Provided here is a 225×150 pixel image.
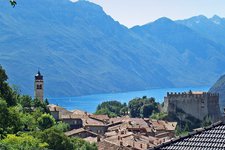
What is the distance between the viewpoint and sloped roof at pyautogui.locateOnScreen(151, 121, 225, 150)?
1108 centimetres

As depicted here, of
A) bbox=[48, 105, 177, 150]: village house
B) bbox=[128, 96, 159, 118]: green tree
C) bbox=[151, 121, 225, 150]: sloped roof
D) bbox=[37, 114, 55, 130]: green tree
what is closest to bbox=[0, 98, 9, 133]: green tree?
bbox=[37, 114, 55, 130]: green tree

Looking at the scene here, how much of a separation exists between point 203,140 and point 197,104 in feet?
303

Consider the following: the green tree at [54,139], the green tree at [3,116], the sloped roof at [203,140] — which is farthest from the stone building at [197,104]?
the sloped roof at [203,140]

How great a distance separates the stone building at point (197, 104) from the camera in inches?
4013

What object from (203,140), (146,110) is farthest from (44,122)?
(146,110)

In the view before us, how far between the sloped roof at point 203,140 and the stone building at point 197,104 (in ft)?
295

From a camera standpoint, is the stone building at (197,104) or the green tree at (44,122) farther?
the stone building at (197,104)

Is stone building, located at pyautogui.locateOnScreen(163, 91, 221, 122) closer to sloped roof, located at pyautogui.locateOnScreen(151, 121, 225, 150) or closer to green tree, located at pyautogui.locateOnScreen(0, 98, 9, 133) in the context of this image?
green tree, located at pyautogui.locateOnScreen(0, 98, 9, 133)

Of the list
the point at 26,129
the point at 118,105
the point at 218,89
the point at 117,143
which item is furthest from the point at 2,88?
the point at 218,89

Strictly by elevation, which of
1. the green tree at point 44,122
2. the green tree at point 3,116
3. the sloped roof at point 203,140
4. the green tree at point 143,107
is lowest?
the sloped roof at point 203,140

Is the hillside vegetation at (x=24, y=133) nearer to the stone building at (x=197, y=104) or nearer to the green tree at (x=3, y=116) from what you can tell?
the green tree at (x=3, y=116)

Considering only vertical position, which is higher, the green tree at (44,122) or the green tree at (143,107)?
the green tree at (143,107)

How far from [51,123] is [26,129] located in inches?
404

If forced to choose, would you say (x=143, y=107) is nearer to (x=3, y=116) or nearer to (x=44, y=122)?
(x=44, y=122)
